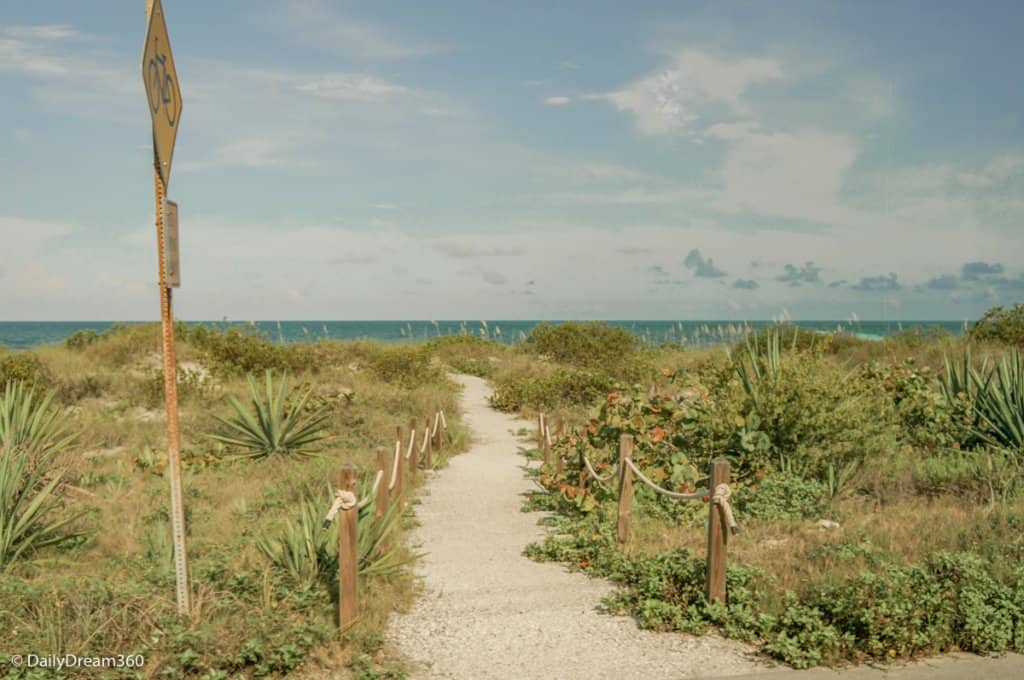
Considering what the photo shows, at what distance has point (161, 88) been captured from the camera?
446 cm

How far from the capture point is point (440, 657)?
5.18 meters

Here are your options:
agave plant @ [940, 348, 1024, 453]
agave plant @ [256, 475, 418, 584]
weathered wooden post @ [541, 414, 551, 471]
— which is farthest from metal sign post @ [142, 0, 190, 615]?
agave plant @ [940, 348, 1024, 453]

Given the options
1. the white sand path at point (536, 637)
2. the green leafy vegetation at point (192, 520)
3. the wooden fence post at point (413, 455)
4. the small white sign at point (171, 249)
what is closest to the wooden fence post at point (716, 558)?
the white sand path at point (536, 637)

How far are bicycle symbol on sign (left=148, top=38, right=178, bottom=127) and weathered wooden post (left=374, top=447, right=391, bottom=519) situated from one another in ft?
11.6

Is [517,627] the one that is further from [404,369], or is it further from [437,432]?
[404,369]

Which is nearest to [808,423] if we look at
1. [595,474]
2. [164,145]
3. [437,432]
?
[595,474]

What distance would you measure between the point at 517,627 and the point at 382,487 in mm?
2577

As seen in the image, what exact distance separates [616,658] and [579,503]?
3536 millimetres

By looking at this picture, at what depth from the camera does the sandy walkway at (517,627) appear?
5020 millimetres

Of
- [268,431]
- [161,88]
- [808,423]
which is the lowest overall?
[268,431]

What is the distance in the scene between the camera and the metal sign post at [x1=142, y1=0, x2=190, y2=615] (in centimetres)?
436

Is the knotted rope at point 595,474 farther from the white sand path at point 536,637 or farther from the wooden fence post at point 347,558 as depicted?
the wooden fence post at point 347,558

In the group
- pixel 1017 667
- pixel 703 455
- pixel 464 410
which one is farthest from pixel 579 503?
pixel 464 410

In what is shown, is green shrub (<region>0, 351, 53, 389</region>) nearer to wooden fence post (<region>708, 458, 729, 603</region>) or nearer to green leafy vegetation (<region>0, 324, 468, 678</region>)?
green leafy vegetation (<region>0, 324, 468, 678</region>)
